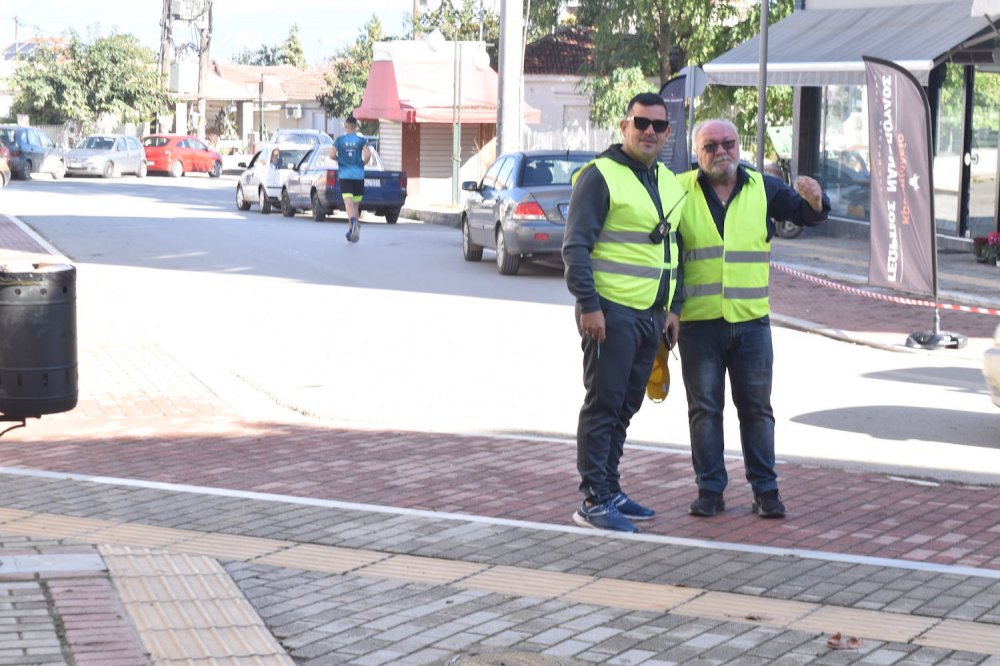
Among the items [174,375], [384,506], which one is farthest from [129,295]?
[384,506]

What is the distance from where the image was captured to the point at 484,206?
66.0ft

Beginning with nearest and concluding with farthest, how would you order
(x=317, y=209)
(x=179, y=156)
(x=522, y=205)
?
1. (x=522, y=205)
2. (x=317, y=209)
3. (x=179, y=156)

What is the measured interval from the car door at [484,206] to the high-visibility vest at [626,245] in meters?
13.0

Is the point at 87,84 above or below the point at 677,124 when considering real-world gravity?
above

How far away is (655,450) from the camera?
8828mm

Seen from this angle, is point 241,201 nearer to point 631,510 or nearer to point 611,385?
point 631,510

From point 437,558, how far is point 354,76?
201ft

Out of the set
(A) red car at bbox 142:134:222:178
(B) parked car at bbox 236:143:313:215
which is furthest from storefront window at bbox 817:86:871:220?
(A) red car at bbox 142:134:222:178

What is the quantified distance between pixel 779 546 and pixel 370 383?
513 centimetres

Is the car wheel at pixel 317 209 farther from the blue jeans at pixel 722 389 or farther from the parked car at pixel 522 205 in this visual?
the blue jeans at pixel 722 389

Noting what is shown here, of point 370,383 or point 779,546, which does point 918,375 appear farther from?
point 779,546

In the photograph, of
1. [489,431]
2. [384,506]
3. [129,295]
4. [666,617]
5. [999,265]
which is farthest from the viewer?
[999,265]

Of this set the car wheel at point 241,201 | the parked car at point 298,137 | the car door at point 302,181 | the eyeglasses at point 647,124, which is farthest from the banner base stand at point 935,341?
the parked car at point 298,137

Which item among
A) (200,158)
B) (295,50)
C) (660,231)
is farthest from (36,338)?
(295,50)
